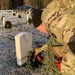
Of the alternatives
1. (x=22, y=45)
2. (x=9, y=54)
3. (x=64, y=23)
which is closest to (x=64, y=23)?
(x=64, y=23)

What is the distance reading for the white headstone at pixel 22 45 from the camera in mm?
4926

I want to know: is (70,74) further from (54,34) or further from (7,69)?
(7,69)

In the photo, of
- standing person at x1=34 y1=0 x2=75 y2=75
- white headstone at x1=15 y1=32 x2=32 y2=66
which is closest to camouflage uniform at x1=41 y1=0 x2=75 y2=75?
standing person at x1=34 y1=0 x2=75 y2=75

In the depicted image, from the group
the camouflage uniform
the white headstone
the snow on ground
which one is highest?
the camouflage uniform

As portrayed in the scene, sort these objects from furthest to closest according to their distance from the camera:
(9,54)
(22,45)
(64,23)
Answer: (9,54) < (22,45) < (64,23)

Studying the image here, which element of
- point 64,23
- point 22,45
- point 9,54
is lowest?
point 9,54

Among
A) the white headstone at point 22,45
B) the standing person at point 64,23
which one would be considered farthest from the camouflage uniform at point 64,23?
the white headstone at point 22,45

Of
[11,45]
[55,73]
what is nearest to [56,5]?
[55,73]

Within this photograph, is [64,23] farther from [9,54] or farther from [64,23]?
[9,54]

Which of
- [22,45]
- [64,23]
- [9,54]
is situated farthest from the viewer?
[9,54]

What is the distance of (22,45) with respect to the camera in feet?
16.4

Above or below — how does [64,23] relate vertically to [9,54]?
above

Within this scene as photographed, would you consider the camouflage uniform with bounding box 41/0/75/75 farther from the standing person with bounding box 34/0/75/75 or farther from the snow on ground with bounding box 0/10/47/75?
the snow on ground with bounding box 0/10/47/75

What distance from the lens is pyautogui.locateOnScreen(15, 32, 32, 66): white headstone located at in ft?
16.2
